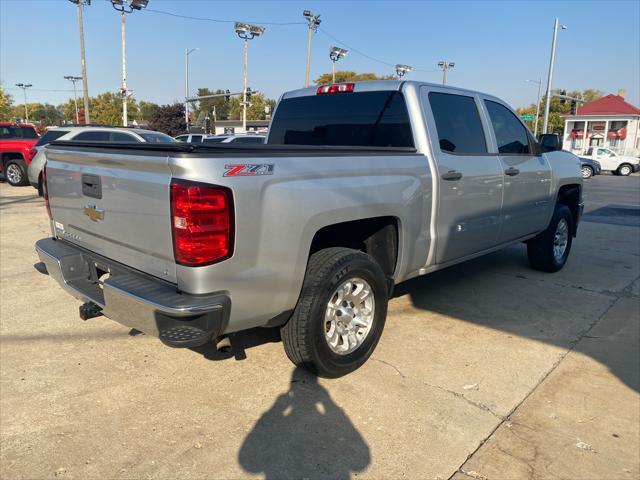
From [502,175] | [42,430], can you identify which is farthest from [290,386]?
[502,175]

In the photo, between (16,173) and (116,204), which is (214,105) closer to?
(16,173)

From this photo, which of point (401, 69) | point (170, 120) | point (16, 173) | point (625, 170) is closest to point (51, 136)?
point (16, 173)

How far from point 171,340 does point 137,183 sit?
87 cm

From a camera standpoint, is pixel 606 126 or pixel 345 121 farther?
pixel 606 126

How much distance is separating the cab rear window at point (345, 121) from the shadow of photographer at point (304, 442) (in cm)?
214

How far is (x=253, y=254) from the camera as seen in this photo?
2.68 meters

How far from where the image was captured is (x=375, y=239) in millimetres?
3783

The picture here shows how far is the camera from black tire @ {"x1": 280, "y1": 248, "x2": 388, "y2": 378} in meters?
3.09

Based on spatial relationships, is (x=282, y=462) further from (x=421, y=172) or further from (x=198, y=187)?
(x=421, y=172)

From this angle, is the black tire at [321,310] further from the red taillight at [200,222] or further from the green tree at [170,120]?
the green tree at [170,120]

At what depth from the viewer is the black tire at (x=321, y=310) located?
3.09 m

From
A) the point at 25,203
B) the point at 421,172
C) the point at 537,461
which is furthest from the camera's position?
the point at 25,203

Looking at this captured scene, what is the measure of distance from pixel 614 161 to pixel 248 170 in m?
32.2

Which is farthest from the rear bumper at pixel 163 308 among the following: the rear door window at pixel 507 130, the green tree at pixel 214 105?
the green tree at pixel 214 105
